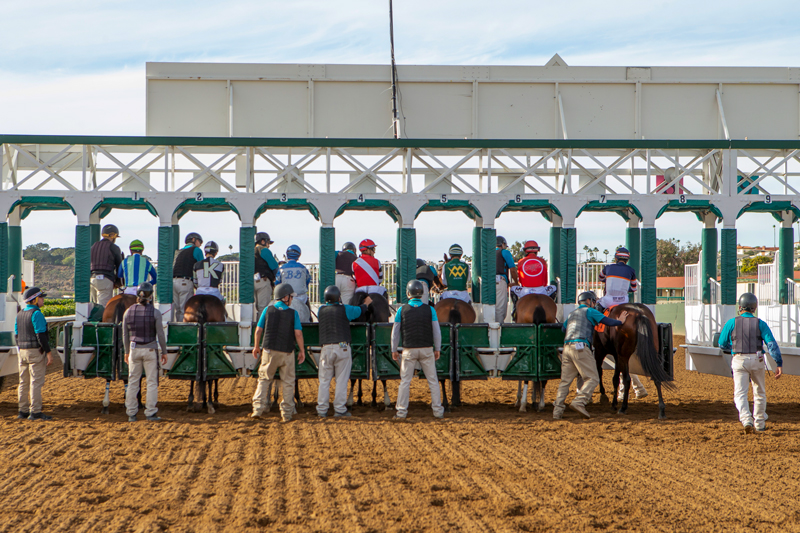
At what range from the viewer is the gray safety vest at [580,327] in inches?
383

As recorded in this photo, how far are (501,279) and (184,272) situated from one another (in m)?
5.15

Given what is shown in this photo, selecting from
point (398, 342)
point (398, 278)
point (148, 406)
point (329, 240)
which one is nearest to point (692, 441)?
point (398, 342)

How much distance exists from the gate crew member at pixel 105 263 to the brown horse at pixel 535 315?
6.25 m

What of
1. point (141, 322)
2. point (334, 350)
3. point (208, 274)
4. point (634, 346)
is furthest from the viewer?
point (208, 274)

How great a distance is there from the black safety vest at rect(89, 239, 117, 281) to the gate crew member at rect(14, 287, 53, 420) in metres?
1.44

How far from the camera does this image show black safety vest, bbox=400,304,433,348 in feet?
31.4

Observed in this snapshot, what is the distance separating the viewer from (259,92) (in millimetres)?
14438

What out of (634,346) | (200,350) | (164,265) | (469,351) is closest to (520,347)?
(469,351)

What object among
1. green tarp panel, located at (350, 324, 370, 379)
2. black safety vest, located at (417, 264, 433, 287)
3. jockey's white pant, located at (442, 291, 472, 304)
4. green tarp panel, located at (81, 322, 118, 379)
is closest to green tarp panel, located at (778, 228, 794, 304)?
jockey's white pant, located at (442, 291, 472, 304)

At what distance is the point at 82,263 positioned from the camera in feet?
37.3

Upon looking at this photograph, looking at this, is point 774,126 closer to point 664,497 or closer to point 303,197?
point 303,197

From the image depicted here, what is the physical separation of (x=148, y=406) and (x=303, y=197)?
4004mm

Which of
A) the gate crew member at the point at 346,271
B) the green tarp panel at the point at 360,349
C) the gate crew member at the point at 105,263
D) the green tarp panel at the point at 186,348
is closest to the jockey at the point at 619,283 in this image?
the green tarp panel at the point at 360,349

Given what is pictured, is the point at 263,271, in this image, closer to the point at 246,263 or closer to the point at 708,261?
the point at 246,263
